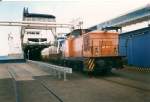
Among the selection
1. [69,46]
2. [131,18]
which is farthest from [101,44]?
[131,18]

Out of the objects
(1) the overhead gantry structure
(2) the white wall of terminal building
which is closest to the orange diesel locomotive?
(1) the overhead gantry structure

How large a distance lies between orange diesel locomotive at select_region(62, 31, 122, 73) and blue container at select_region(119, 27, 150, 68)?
2897mm

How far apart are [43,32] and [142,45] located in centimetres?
3161

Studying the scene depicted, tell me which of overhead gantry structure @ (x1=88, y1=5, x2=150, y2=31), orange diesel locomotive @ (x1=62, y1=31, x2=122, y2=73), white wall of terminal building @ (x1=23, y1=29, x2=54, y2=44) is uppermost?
overhead gantry structure @ (x1=88, y1=5, x2=150, y2=31)

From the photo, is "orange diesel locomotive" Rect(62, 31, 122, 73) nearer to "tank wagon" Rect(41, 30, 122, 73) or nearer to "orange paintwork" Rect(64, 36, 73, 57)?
"tank wagon" Rect(41, 30, 122, 73)

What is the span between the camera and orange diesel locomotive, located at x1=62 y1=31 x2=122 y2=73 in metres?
17.0

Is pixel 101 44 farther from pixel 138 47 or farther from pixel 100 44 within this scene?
pixel 138 47

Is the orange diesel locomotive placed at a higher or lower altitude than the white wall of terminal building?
lower

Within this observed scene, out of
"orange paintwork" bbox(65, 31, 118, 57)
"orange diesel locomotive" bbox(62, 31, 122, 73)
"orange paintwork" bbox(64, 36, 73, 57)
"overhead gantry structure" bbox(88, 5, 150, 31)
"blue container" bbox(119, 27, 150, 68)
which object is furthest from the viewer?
"overhead gantry structure" bbox(88, 5, 150, 31)

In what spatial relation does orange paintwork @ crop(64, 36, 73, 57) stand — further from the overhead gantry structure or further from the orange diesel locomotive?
the overhead gantry structure

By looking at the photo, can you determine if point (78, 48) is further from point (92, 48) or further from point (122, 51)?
point (122, 51)

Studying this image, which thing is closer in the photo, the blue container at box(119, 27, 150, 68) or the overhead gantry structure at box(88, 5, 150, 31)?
the blue container at box(119, 27, 150, 68)

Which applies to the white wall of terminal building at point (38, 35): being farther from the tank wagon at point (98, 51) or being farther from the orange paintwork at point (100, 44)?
the orange paintwork at point (100, 44)

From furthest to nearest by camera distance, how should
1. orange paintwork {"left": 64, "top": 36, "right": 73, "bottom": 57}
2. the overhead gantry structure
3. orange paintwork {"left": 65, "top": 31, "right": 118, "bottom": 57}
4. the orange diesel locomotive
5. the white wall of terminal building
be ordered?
the white wall of terminal building → the overhead gantry structure → orange paintwork {"left": 64, "top": 36, "right": 73, "bottom": 57} → orange paintwork {"left": 65, "top": 31, "right": 118, "bottom": 57} → the orange diesel locomotive
